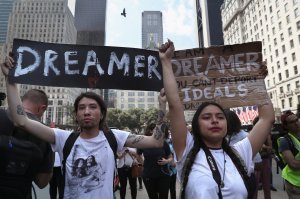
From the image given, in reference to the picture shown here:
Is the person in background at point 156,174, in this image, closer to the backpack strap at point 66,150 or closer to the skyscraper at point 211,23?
the backpack strap at point 66,150

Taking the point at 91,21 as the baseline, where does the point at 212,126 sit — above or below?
below

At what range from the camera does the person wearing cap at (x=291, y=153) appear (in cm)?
410

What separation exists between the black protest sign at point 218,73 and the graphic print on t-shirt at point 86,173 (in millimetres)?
1642

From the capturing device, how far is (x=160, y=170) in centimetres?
621

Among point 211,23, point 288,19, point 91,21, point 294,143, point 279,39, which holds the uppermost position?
point 91,21

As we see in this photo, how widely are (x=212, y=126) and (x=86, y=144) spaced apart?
126cm

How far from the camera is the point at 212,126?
8.28ft

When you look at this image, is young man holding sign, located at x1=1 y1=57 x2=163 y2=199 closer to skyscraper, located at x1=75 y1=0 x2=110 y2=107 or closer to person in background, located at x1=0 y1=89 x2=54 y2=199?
person in background, located at x1=0 y1=89 x2=54 y2=199

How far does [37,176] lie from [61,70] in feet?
5.29

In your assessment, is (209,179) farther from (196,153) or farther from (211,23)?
(211,23)

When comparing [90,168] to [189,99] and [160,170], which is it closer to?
[189,99]

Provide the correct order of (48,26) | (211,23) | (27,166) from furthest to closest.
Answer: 1. (48,26)
2. (211,23)
3. (27,166)

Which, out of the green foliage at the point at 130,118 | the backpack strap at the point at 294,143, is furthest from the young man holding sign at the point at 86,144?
the green foliage at the point at 130,118

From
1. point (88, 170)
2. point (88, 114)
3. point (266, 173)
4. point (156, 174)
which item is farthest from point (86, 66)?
point (266, 173)
